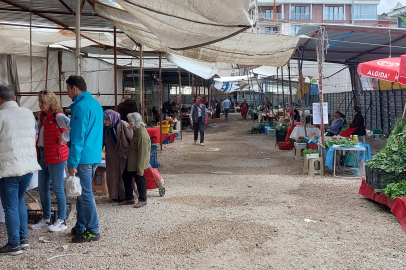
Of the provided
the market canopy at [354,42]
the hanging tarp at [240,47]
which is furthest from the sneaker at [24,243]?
the market canopy at [354,42]

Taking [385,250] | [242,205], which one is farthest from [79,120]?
[385,250]

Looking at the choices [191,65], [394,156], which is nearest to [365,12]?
[191,65]

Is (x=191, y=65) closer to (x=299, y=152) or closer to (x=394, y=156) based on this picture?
(x=299, y=152)

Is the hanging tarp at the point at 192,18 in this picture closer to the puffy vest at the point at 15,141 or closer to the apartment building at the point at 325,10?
the puffy vest at the point at 15,141

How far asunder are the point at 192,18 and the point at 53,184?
9.42 ft

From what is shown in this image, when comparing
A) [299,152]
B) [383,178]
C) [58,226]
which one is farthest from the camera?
[299,152]

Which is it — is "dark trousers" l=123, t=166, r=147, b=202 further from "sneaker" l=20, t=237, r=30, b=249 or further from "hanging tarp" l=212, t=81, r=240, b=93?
"hanging tarp" l=212, t=81, r=240, b=93

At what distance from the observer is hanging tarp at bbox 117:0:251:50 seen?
5.31m

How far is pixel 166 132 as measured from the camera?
51.7 feet

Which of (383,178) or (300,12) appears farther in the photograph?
(300,12)

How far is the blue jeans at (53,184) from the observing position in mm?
5168

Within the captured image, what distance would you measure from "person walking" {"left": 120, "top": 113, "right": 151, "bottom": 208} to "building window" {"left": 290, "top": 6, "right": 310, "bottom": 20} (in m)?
62.8

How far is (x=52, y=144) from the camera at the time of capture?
512 cm

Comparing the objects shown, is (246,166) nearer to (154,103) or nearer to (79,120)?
(79,120)
